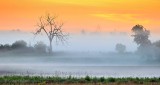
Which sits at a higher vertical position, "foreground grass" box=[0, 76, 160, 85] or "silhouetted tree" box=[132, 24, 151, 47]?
"silhouetted tree" box=[132, 24, 151, 47]

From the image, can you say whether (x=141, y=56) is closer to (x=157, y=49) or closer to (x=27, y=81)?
(x=157, y=49)

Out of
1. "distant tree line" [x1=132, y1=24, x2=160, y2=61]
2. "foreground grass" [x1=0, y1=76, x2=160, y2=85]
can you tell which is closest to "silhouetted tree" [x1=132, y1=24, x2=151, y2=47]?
"distant tree line" [x1=132, y1=24, x2=160, y2=61]

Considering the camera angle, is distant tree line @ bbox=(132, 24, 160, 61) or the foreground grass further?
distant tree line @ bbox=(132, 24, 160, 61)

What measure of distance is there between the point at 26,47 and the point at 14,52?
9.77ft

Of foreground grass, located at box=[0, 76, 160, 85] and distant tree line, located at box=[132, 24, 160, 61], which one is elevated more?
distant tree line, located at box=[132, 24, 160, 61]

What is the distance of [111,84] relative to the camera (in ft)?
127

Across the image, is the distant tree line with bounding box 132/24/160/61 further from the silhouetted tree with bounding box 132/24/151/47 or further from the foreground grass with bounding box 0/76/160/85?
the foreground grass with bounding box 0/76/160/85

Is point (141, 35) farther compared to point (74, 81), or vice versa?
point (141, 35)

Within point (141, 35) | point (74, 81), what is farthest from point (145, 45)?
point (74, 81)

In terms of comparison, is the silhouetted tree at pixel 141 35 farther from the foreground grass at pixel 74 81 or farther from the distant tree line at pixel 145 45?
the foreground grass at pixel 74 81

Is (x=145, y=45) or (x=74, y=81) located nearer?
(x=74, y=81)

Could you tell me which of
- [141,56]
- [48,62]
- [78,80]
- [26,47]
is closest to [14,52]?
[26,47]

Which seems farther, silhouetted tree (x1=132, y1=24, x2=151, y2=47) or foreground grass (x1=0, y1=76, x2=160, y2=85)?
silhouetted tree (x1=132, y1=24, x2=151, y2=47)

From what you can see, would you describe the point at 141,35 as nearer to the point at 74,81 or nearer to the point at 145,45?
the point at 145,45
